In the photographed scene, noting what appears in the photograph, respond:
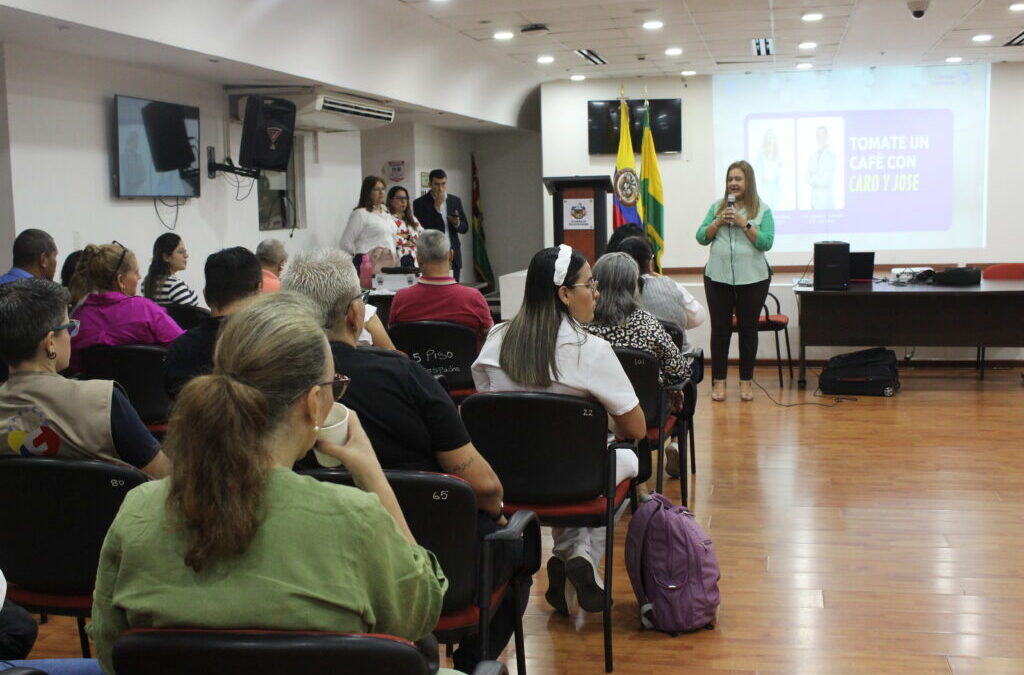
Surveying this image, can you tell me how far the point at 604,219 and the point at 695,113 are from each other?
14.1 feet

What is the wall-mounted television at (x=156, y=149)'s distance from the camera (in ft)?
21.9

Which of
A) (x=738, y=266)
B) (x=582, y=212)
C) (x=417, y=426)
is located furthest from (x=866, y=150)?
(x=417, y=426)

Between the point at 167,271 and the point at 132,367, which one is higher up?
the point at 167,271

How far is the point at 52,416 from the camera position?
2.53m

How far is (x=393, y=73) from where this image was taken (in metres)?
8.62

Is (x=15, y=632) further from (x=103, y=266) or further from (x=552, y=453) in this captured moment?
(x=103, y=266)

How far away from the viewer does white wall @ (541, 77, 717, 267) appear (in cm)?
1195

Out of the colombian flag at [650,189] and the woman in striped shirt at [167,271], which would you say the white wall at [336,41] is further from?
the colombian flag at [650,189]

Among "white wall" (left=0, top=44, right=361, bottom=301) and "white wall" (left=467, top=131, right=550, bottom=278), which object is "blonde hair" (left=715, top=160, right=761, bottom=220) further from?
"white wall" (left=467, top=131, right=550, bottom=278)

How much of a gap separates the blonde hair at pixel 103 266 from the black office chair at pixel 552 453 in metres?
1.97

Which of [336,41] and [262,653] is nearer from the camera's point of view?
[262,653]

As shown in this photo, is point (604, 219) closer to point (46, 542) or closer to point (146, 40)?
point (146, 40)

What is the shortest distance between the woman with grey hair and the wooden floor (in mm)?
803

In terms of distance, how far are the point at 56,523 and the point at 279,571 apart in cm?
128
